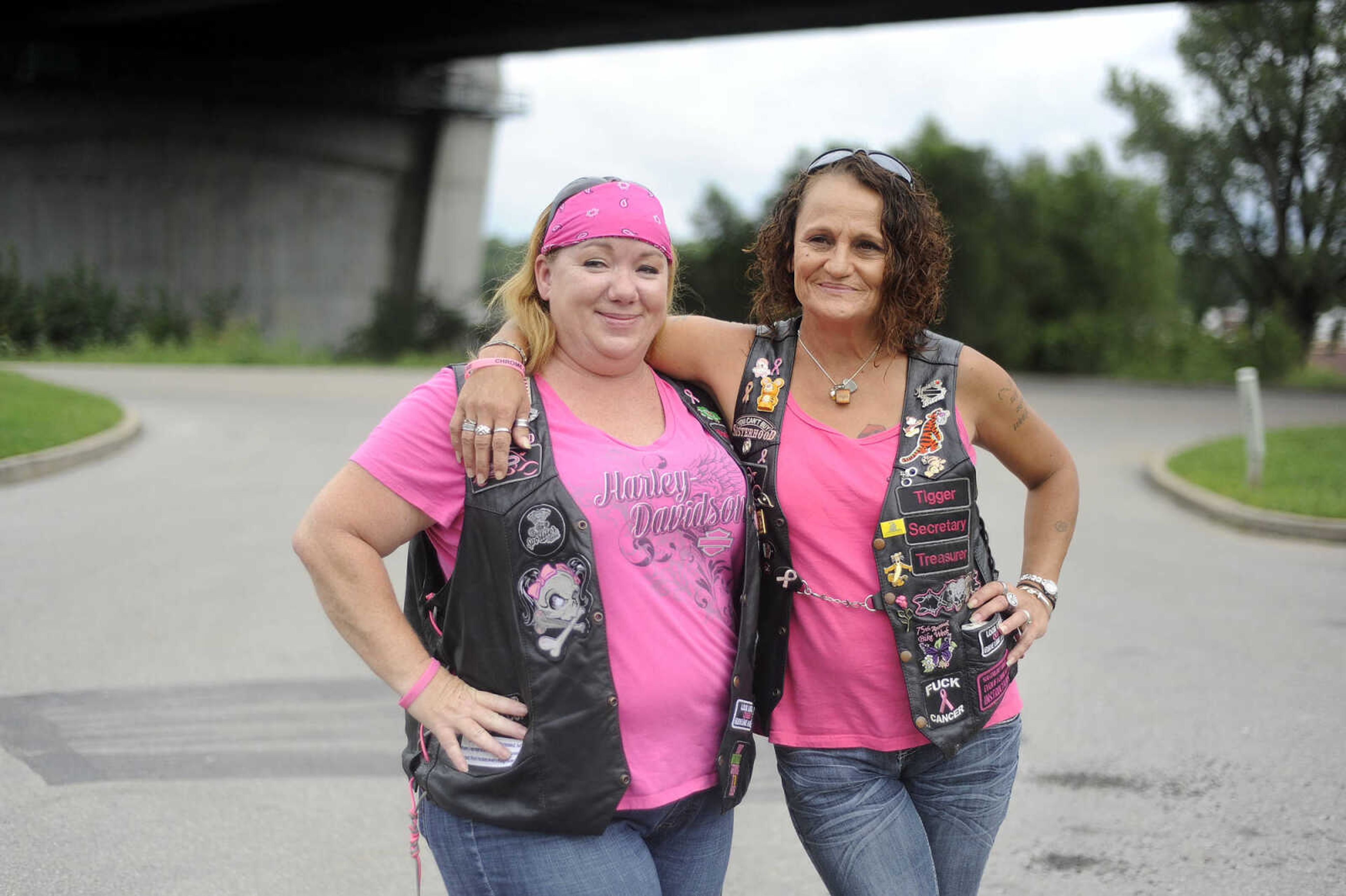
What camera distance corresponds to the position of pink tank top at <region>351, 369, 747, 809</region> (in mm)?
2170

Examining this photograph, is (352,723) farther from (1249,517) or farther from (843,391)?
(1249,517)

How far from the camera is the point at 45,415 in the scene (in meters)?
13.1

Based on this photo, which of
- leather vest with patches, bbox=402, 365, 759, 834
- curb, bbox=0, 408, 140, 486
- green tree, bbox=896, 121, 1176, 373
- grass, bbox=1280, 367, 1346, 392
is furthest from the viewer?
green tree, bbox=896, 121, 1176, 373

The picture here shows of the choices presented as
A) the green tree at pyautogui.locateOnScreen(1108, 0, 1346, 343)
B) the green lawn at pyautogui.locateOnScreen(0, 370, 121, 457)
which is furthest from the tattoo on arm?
the green tree at pyautogui.locateOnScreen(1108, 0, 1346, 343)

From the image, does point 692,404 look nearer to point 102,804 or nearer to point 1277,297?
point 102,804

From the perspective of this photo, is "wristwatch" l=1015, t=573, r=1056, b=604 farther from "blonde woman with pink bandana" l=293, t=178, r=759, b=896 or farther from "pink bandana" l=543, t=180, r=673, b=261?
"pink bandana" l=543, t=180, r=673, b=261

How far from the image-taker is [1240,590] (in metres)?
7.72

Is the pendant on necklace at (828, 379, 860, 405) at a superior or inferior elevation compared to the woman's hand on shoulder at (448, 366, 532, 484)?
superior

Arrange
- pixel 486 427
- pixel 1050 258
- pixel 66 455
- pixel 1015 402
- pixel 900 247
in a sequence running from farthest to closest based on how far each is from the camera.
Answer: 1. pixel 1050 258
2. pixel 66 455
3. pixel 1015 402
4. pixel 900 247
5. pixel 486 427

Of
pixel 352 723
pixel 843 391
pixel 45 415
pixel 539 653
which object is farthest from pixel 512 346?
pixel 45 415

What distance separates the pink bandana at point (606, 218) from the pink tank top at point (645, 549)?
28 centimetres

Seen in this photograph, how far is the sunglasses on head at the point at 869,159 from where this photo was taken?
8.42 feet

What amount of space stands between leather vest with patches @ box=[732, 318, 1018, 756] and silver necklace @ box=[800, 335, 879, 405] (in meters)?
0.09

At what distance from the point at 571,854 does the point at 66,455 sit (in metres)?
10.7
